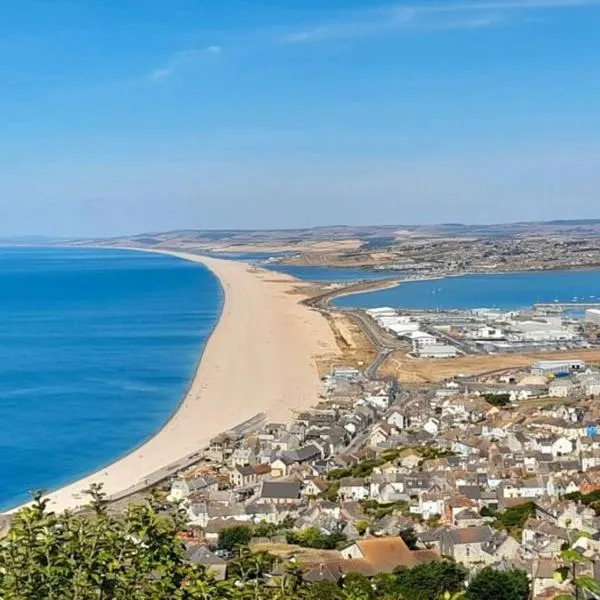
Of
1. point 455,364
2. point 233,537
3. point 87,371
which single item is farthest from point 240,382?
point 233,537

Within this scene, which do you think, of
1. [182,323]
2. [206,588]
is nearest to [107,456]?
[206,588]

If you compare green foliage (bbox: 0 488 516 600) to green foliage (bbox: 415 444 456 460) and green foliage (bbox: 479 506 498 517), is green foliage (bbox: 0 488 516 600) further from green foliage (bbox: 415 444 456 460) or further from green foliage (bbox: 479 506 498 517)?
green foliage (bbox: 415 444 456 460)

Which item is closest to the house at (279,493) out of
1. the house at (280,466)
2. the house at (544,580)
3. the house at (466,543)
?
the house at (280,466)

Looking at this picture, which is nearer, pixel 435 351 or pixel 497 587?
pixel 497 587

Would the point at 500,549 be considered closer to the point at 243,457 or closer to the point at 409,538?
the point at 409,538

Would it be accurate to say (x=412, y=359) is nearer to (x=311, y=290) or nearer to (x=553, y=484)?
(x=553, y=484)

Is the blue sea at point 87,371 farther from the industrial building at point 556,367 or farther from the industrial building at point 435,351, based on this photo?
the industrial building at point 556,367
